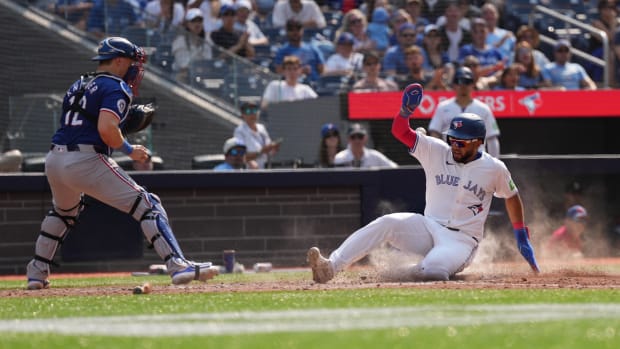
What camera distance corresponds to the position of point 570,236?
44.2ft

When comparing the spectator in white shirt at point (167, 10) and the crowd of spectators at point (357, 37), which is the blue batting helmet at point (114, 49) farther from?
the spectator in white shirt at point (167, 10)

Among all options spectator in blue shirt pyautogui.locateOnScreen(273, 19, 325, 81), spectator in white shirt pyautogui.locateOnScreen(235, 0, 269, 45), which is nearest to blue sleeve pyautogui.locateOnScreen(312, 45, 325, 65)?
spectator in blue shirt pyautogui.locateOnScreen(273, 19, 325, 81)

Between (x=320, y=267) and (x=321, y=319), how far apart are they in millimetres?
2602

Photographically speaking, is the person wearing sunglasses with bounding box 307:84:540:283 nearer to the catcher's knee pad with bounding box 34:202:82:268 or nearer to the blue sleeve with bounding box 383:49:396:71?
the catcher's knee pad with bounding box 34:202:82:268

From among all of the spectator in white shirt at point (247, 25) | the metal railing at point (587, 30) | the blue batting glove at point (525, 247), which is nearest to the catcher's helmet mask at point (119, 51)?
the blue batting glove at point (525, 247)

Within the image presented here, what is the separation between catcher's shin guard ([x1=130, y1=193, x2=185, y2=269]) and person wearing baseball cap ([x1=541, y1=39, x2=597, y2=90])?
9.24 meters

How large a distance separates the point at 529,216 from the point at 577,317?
319 inches

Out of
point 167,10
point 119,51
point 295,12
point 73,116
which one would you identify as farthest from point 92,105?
point 295,12

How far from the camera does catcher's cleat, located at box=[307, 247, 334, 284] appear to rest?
853cm

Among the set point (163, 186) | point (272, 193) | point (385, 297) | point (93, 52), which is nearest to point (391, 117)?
point (272, 193)

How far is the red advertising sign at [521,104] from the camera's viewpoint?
14.7 metres

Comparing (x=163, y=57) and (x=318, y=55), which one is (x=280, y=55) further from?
(x=163, y=57)

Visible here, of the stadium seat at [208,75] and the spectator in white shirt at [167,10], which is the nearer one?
Result: the stadium seat at [208,75]

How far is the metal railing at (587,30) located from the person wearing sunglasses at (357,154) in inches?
172
